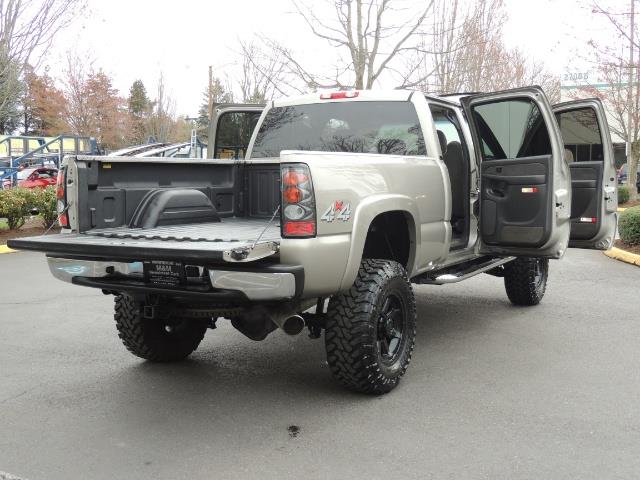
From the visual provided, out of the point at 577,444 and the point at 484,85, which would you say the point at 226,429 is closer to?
the point at 577,444

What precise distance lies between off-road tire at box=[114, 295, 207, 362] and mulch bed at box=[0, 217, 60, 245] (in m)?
7.82

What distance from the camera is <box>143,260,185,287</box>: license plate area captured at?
12.5 feet

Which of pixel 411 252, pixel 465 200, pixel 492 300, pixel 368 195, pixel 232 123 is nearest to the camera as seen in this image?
pixel 368 195

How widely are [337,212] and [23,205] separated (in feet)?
34.7

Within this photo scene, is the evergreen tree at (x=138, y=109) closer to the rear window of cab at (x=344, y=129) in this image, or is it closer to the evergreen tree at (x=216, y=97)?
the evergreen tree at (x=216, y=97)

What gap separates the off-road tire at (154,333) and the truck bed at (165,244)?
65 cm

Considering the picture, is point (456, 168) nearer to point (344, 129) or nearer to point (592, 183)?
point (344, 129)

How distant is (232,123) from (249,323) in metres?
3.18

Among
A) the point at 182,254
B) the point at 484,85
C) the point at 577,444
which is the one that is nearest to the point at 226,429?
the point at 182,254

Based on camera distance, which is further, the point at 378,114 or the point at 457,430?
the point at 378,114

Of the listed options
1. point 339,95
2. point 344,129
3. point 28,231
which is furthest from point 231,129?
point 28,231

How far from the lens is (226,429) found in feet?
12.8

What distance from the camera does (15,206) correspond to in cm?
1256

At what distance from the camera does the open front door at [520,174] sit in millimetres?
5414
